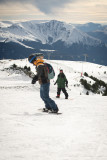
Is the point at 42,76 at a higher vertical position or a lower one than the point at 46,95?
higher

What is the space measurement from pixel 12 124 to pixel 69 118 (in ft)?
5.95

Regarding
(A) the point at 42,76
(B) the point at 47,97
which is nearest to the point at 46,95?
(B) the point at 47,97

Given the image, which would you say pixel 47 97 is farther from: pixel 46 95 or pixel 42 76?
pixel 42 76

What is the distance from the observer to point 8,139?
3.17 meters

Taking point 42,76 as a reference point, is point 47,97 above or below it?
below

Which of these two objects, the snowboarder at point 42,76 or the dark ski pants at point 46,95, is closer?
the snowboarder at point 42,76

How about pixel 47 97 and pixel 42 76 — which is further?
pixel 47 97

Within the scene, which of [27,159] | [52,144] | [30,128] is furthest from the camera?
[30,128]

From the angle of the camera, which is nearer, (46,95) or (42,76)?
(42,76)

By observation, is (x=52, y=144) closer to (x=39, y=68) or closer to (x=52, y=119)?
(x=52, y=119)

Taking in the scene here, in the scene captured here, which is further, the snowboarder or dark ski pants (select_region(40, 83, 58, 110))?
dark ski pants (select_region(40, 83, 58, 110))

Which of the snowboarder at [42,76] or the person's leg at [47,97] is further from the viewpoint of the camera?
the person's leg at [47,97]

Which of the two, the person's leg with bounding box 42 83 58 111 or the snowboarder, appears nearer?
the snowboarder

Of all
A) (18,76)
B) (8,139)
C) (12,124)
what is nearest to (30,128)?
(12,124)
